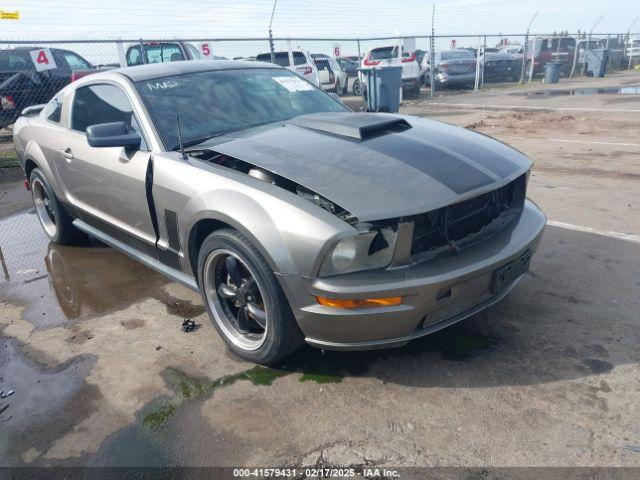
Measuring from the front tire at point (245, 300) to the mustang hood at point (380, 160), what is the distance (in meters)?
0.47

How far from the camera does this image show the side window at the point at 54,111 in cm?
452

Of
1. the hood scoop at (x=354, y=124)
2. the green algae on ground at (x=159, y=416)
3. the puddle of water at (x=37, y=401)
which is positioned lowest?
the puddle of water at (x=37, y=401)

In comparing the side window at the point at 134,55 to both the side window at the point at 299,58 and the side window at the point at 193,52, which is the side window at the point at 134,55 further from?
the side window at the point at 299,58

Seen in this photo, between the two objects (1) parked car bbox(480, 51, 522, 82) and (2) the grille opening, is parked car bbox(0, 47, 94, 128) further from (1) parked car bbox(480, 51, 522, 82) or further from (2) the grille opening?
(1) parked car bbox(480, 51, 522, 82)

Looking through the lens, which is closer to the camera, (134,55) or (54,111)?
(54,111)

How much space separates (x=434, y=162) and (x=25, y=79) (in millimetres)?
11063

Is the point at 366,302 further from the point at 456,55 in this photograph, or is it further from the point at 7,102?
the point at 456,55

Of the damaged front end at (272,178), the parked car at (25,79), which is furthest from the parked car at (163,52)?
the damaged front end at (272,178)

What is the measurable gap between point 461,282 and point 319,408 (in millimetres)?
925

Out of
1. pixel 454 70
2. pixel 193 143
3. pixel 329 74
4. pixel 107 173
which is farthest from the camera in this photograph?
pixel 454 70

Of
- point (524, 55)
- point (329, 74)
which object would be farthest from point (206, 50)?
point (524, 55)

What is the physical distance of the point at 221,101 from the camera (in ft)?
12.0

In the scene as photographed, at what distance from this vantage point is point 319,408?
2.51 m

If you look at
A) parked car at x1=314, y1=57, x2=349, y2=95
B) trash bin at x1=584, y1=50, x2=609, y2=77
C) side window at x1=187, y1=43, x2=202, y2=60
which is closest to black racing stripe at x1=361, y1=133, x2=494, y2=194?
side window at x1=187, y1=43, x2=202, y2=60
